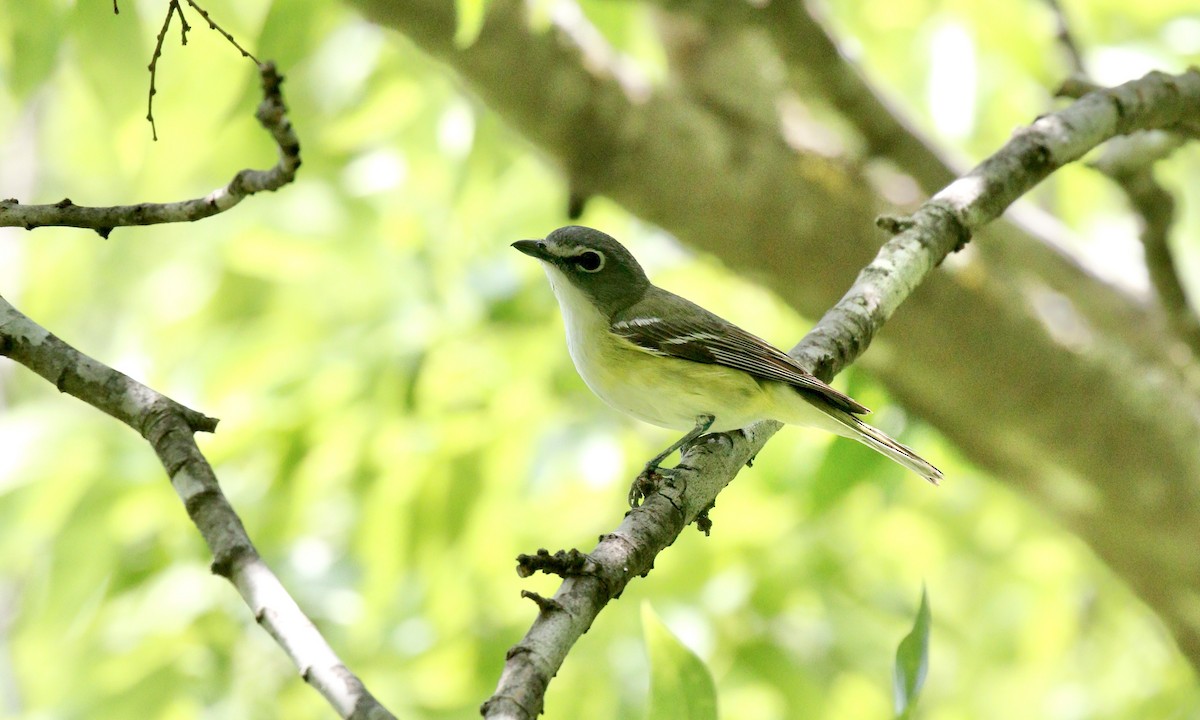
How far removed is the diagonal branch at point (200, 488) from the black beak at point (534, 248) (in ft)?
6.61

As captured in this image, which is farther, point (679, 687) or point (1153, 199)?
Result: point (1153, 199)

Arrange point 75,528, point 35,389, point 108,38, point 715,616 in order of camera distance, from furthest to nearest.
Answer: point 35,389 < point 715,616 < point 75,528 < point 108,38

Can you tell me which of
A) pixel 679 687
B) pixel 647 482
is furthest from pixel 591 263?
pixel 679 687

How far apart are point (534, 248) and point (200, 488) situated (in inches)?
88.5

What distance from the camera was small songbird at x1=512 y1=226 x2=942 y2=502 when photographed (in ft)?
11.5

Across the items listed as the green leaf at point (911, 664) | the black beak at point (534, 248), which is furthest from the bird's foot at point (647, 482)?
the black beak at point (534, 248)

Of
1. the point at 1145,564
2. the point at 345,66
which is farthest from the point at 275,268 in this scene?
the point at 1145,564

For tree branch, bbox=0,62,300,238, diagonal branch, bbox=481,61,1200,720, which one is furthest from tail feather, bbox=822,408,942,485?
tree branch, bbox=0,62,300,238

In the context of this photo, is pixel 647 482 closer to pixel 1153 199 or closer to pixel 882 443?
pixel 882 443

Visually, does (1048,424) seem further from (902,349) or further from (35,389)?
(35,389)

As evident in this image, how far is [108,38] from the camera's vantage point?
3270mm

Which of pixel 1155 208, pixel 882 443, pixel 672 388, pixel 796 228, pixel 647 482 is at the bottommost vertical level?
pixel 647 482

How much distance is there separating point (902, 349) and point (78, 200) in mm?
8273

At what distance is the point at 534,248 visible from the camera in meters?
4.05
